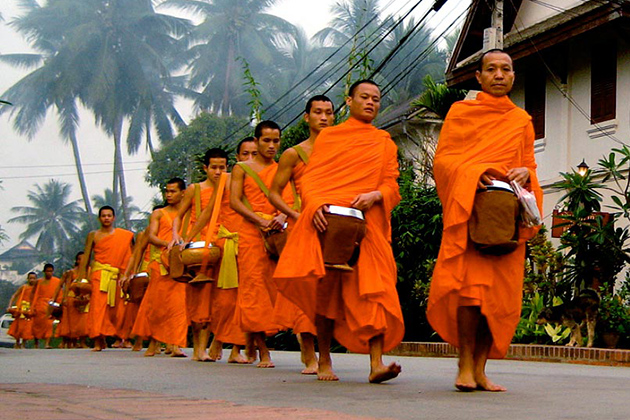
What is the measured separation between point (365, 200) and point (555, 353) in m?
6.86

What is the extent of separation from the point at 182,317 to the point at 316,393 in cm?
699

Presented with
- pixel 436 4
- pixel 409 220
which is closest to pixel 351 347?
pixel 409 220

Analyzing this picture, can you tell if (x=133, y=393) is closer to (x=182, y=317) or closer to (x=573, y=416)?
(x=573, y=416)

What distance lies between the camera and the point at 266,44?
290 feet

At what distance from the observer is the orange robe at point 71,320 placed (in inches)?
813

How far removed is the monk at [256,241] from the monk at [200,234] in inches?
42.7

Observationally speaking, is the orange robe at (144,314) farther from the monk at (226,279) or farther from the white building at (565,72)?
the white building at (565,72)

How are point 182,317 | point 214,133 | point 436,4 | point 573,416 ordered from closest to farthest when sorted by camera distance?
point 573,416 < point 182,317 < point 436,4 < point 214,133

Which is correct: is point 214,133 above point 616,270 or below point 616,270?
above

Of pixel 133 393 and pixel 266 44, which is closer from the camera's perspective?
pixel 133 393

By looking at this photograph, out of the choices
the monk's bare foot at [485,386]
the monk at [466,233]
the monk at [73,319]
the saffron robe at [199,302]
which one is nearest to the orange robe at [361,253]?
the monk at [466,233]

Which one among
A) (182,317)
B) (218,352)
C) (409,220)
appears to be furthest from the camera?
(409,220)

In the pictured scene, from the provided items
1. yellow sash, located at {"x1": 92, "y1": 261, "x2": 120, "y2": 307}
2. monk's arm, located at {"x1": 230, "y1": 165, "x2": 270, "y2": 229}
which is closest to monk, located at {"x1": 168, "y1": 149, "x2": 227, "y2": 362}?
monk's arm, located at {"x1": 230, "y1": 165, "x2": 270, "y2": 229}

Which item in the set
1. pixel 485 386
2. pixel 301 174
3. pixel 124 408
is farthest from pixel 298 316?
pixel 124 408
